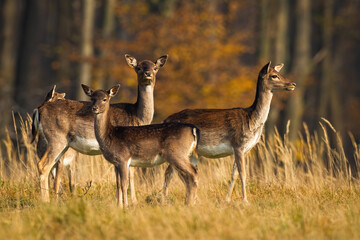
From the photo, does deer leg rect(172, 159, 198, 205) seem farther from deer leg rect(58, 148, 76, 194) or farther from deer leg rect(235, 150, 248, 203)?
deer leg rect(58, 148, 76, 194)

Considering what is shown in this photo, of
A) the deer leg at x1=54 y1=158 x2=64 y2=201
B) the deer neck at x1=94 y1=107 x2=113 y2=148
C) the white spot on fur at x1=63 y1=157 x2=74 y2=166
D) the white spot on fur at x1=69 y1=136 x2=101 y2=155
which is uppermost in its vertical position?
the deer neck at x1=94 y1=107 x2=113 y2=148

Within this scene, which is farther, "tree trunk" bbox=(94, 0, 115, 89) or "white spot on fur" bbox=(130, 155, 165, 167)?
"tree trunk" bbox=(94, 0, 115, 89)

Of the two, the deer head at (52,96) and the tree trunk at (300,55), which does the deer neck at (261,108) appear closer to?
the deer head at (52,96)

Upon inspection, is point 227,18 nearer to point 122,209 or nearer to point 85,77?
point 85,77

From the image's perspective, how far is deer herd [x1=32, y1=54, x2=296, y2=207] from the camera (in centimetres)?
873

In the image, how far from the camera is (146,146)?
873 centimetres

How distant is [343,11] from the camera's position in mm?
26719

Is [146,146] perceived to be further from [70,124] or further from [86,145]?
[70,124]

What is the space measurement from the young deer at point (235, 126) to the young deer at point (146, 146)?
1.12 m

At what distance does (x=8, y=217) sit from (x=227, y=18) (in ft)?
51.0

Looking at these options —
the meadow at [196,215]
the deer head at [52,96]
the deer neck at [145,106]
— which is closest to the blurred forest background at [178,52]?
the deer head at [52,96]

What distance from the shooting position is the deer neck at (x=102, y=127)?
8.84 metres

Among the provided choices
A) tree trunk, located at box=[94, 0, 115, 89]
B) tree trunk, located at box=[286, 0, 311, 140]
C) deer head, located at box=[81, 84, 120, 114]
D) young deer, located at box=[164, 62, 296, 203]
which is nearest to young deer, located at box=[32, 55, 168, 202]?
young deer, located at box=[164, 62, 296, 203]

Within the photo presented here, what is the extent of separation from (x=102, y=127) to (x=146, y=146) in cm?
68
